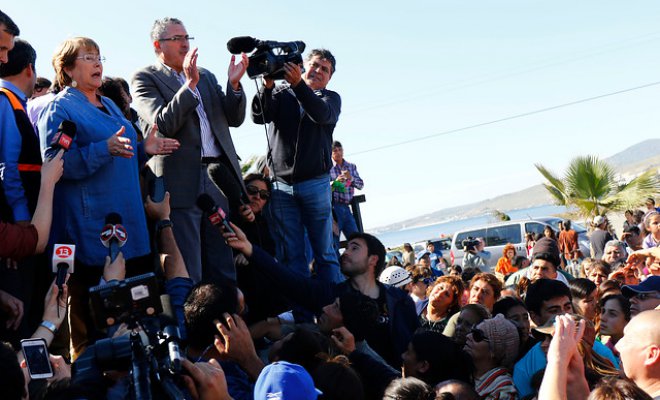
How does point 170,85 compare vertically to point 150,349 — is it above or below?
above

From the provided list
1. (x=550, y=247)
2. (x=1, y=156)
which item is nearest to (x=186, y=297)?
(x=1, y=156)

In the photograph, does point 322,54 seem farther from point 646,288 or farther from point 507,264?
point 507,264

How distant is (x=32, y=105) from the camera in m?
4.80

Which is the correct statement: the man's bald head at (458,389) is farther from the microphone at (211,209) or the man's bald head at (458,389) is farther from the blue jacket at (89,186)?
the blue jacket at (89,186)

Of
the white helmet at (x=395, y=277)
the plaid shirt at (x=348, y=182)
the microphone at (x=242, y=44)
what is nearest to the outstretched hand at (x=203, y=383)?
the microphone at (x=242, y=44)

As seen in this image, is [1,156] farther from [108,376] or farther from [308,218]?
[308,218]

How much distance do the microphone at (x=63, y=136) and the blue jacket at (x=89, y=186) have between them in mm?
145

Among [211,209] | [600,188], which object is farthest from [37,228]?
[600,188]

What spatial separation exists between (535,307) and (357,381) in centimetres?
226

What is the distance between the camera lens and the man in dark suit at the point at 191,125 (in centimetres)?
497

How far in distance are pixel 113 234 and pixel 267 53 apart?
1.83 meters

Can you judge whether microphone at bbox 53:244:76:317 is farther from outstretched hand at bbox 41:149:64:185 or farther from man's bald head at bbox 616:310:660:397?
man's bald head at bbox 616:310:660:397

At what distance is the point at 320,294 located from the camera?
208 inches

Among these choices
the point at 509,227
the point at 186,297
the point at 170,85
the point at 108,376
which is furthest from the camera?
the point at 509,227
